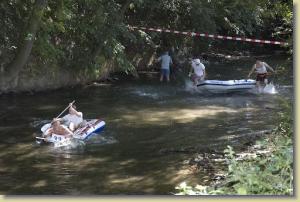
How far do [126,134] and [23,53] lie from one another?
5.73 metres

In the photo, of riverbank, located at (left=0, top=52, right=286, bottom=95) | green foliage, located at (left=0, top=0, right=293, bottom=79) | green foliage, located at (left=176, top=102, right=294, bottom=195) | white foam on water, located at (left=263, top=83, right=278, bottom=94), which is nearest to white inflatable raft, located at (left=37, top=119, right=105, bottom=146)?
green foliage, located at (left=0, top=0, right=293, bottom=79)

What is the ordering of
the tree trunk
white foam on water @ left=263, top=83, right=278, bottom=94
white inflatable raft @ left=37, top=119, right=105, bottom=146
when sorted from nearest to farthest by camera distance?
1. white inflatable raft @ left=37, top=119, right=105, bottom=146
2. the tree trunk
3. white foam on water @ left=263, top=83, right=278, bottom=94

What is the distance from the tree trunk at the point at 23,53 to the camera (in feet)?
50.3

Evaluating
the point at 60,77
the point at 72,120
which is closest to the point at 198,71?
the point at 60,77

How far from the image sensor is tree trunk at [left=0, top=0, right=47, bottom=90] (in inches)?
603

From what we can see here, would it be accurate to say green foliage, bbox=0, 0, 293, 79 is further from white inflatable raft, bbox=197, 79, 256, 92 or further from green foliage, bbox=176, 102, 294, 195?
green foliage, bbox=176, 102, 294, 195

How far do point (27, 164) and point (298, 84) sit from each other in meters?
6.60

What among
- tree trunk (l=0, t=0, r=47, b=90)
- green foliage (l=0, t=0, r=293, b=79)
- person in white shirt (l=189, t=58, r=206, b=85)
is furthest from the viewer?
person in white shirt (l=189, t=58, r=206, b=85)

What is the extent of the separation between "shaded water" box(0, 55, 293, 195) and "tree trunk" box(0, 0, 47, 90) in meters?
0.53

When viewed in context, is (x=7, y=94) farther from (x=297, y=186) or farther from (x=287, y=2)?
(x=297, y=186)

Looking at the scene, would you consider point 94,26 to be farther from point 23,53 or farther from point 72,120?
point 72,120

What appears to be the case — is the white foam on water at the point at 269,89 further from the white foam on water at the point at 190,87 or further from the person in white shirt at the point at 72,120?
the person in white shirt at the point at 72,120

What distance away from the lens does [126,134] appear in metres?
11.9

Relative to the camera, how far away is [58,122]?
11.6 metres
